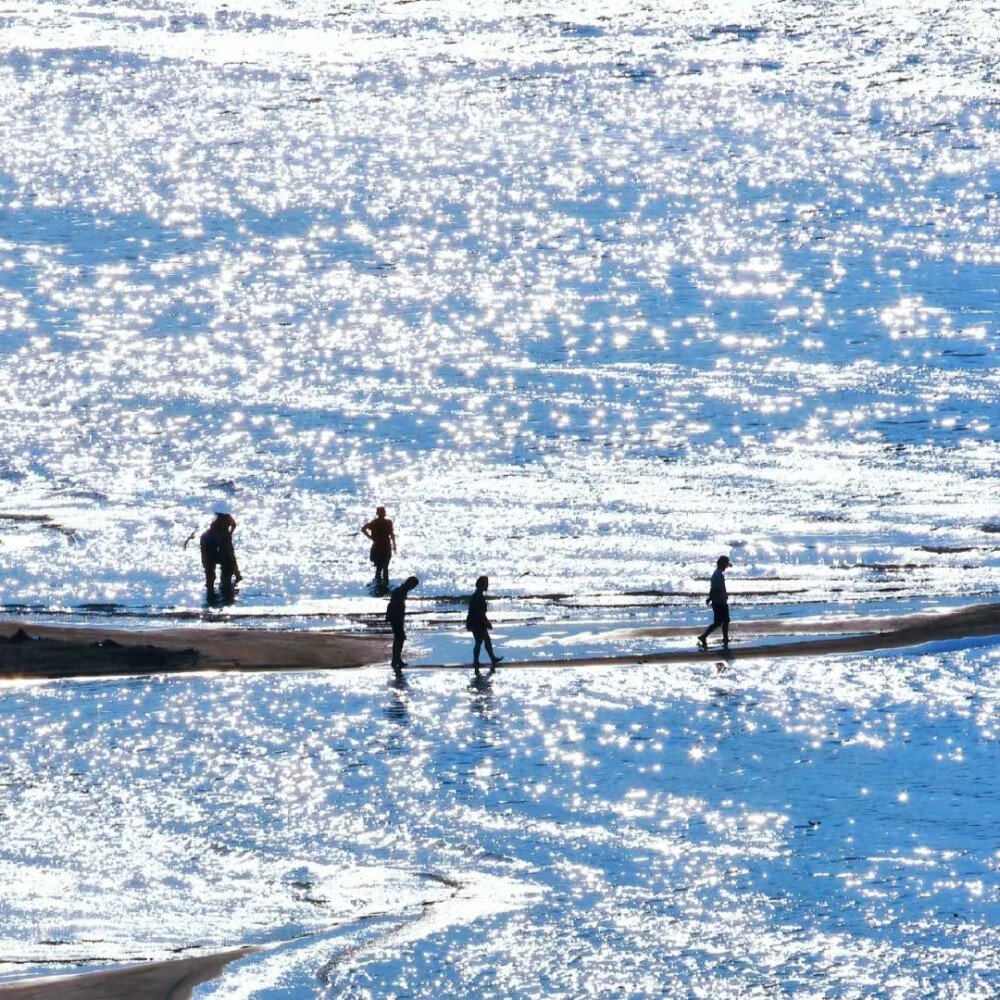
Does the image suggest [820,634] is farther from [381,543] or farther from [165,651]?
[165,651]

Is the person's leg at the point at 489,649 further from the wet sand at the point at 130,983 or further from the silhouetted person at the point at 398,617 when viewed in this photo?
the wet sand at the point at 130,983

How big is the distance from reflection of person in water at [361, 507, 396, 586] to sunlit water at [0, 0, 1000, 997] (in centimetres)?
70

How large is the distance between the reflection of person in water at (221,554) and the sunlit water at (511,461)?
382mm

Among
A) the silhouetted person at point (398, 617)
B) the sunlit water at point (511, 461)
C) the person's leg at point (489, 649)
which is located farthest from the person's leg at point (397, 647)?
the person's leg at point (489, 649)

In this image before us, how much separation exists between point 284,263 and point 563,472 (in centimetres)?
2652

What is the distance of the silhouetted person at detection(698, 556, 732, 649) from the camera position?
2448 cm

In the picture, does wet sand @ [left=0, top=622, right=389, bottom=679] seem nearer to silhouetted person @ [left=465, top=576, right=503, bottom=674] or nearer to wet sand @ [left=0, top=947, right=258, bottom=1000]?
silhouetted person @ [left=465, top=576, right=503, bottom=674]

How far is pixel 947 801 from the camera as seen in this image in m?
19.2

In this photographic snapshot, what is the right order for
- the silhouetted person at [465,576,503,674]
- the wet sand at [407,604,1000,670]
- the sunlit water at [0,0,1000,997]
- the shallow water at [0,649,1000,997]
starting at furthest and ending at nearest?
the wet sand at [407,604,1000,670] → the silhouetted person at [465,576,503,674] → the sunlit water at [0,0,1000,997] → the shallow water at [0,649,1000,997]

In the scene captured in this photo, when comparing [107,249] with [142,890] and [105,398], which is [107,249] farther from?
[142,890]

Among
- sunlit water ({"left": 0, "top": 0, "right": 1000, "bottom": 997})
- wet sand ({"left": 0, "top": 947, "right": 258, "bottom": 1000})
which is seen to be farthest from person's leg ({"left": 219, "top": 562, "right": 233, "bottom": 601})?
wet sand ({"left": 0, "top": 947, "right": 258, "bottom": 1000})

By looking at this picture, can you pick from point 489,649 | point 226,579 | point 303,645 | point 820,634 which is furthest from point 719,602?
point 226,579

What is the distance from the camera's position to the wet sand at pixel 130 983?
14.4m

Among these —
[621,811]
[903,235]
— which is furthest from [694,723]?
[903,235]
